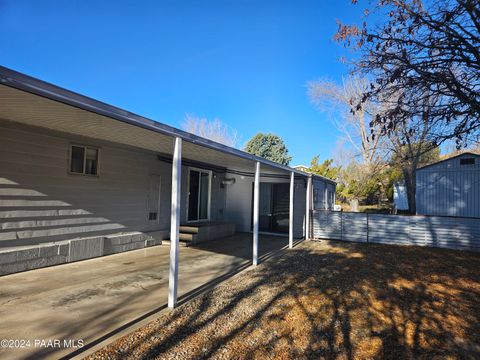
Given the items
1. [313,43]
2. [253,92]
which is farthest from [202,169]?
[253,92]

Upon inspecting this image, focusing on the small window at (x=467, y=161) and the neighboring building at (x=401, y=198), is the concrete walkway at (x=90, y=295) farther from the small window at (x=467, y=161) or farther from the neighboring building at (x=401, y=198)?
the neighboring building at (x=401, y=198)

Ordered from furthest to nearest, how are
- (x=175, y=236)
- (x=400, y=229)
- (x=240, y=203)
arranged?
(x=240, y=203) < (x=400, y=229) < (x=175, y=236)

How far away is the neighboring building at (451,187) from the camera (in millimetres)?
12781

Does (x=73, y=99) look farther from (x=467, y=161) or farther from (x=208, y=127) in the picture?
(x=208, y=127)

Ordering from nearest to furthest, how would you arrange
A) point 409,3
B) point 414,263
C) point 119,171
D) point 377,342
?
point 377,342, point 409,3, point 414,263, point 119,171

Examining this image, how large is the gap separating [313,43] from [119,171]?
20.2 feet

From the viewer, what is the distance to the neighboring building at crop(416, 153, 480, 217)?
12781mm

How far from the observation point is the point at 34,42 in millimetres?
7941

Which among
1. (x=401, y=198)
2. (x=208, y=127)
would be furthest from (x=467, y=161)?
(x=208, y=127)

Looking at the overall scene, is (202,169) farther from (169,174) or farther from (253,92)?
(253,92)

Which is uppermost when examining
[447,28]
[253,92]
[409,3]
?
[253,92]

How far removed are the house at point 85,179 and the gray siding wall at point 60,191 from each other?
0.02 metres

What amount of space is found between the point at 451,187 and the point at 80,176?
593 inches

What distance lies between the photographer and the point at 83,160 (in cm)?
607
